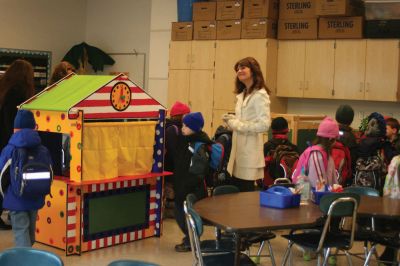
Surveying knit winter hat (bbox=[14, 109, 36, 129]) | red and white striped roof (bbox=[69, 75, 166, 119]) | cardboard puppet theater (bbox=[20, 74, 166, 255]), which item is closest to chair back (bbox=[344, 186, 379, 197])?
cardboard puppet theater (bbox=[20, 74, 166, 255])

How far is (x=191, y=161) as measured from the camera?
18.3 feet

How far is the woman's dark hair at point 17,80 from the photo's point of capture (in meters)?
6.26

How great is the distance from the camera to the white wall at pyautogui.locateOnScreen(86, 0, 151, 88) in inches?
437

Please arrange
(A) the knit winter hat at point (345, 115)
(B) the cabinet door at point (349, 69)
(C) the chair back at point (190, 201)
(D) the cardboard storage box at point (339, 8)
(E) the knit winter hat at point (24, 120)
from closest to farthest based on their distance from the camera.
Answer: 1. (C) the chair back at point (190, 201)
2. (E) the knit winter hat at point (24, 120)
3. (A) the knit winter hat at point (345, 115)
4. (D) the cardboard storage box at point (339, 8)
5. (B) the cabinet door at point (349, 69)

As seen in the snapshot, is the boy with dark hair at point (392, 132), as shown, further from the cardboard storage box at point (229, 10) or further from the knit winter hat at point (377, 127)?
the cardboard storage box at point (229, 10)

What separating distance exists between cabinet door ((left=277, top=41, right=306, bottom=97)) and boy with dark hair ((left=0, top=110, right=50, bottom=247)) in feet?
16.0

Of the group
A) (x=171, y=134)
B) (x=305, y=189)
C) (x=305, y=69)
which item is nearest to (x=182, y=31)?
(x=305, y=69)

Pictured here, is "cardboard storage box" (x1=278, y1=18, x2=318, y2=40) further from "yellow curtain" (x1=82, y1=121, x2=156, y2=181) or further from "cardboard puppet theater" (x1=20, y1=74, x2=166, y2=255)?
"yellow curtain" (x1=82, y1=121, x2=156, y2=181)

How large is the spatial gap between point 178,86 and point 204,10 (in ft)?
4.01

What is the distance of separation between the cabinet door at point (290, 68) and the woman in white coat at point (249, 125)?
10.6 feet

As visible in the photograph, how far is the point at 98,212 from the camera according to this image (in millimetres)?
5836

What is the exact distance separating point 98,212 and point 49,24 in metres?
6.24

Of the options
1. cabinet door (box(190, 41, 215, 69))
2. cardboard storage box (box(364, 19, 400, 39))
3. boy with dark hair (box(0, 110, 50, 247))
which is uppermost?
cardboard storage box (box(364, 19, 400, 39))

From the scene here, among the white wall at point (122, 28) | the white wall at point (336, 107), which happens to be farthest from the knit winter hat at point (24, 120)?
the white wall at point (122, 28)
